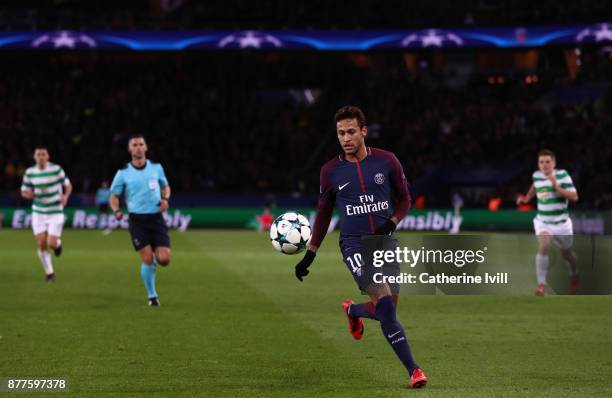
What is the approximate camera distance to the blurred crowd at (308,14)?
132ft

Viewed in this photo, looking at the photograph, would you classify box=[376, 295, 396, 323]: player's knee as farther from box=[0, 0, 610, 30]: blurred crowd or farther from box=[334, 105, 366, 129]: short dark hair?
box=[0, 0, 610, 30]: blurred crowd

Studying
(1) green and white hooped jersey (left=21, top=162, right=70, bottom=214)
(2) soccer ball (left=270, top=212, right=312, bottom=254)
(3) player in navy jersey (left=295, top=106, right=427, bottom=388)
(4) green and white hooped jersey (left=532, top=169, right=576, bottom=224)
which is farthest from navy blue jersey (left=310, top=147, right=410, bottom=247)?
(1) green and white hooped jersey (left=21, top=162, right=70, bottom=214)

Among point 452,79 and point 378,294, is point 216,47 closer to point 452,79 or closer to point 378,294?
point 452,79

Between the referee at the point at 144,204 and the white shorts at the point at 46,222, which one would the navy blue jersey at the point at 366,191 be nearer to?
the referee at the point at 144,204

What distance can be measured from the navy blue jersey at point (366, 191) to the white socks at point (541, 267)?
26.6ft

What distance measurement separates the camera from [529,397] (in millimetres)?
8273

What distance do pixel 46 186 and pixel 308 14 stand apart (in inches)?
999

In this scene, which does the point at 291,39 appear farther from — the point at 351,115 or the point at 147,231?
the point at 351,115

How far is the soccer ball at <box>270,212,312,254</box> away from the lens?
9.91 meters

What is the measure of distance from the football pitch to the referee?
2.53 ft

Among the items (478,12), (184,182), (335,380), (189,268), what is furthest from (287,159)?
(335,380)

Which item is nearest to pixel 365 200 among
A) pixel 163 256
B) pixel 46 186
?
pixel 163 256

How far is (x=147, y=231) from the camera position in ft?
48.4

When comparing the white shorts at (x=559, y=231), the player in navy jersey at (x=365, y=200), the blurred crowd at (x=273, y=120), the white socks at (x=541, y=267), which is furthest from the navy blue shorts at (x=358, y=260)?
the blurred crowd at (x=273, y=120)
